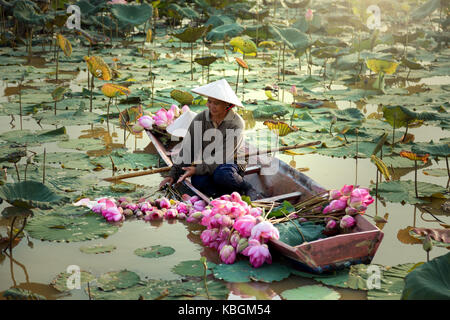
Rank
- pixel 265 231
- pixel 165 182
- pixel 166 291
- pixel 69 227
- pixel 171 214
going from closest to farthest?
pixel 166 291 < pixel 265 231 < pixel 69 227 < pixel 171 214 < pixel 165 182

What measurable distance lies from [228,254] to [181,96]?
3.33 m

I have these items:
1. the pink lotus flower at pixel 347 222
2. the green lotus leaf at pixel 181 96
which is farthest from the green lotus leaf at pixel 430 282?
the green lotus leaf at pixel 181 96

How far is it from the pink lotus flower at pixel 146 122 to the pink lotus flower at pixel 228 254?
2313 mm

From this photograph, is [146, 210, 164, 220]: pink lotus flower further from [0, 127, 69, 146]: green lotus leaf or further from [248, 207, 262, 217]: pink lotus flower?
[0, 127, 69, 146]: green lotus leaf

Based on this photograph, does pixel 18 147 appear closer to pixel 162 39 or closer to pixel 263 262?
pixel 263 262

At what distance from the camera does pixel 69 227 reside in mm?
3547

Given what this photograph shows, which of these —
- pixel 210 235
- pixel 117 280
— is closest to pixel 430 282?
pixel 210 235

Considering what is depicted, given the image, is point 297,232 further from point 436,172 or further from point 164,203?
point 436,172

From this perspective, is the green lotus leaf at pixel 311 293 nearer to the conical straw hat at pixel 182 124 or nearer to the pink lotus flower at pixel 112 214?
the pink lotus flower at pixel 112 214

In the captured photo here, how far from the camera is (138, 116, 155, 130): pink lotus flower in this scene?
203 inches

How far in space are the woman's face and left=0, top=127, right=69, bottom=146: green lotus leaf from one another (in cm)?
196

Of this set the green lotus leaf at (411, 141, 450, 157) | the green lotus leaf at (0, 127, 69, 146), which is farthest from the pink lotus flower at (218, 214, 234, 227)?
the green lotus leaf at (0, 127, 69, 146)

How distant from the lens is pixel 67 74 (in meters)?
8.06

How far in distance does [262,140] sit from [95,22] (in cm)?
647
